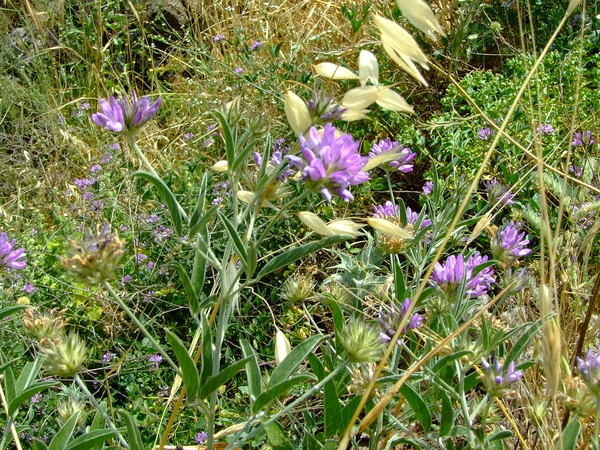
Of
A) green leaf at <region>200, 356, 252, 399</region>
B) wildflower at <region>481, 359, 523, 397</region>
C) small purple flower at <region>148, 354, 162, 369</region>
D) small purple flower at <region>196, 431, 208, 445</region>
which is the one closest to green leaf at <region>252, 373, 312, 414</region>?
green leaf at <region>200, 356, 252, 399</region>

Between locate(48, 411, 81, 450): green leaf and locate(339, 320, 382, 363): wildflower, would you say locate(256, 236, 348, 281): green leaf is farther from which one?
locate(48, 411, 81, 450): green leaf

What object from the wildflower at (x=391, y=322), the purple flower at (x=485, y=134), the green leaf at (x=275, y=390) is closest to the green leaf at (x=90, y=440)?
the green leaf at (x=275, y=390)

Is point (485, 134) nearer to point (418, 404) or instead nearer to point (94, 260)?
point (418, 404)

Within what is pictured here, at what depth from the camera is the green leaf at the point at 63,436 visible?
92cm

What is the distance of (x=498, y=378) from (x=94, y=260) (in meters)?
0.56

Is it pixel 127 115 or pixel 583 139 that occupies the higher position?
pixel 127 115

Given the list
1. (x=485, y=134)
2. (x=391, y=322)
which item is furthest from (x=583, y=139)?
(x=391, y=322)

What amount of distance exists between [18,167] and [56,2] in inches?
49.6

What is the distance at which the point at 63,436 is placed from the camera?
36.4 inches

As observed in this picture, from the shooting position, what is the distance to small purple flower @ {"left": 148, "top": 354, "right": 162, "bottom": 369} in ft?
5.19

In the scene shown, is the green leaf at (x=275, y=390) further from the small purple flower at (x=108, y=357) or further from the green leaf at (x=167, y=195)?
the small purple flower at (x=108, y=357)

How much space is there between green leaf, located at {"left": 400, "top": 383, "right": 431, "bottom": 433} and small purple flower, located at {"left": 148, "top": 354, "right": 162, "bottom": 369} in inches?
30.6

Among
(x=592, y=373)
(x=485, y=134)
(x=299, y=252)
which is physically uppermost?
(x=299, y=252)

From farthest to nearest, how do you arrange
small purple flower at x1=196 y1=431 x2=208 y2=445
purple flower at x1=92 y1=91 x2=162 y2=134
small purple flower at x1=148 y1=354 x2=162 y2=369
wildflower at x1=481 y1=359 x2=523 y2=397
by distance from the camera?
1. small purple flower at x1=148 y1=354 x2=162 y2=369
2. small purple flower at x1=196 y1=431 x2=208 y2=445
3. wildflower at x1=481 y1=359 x2=523 y2=397
4. purple flower at x1=92 y1=91 x2=162 y2=134
